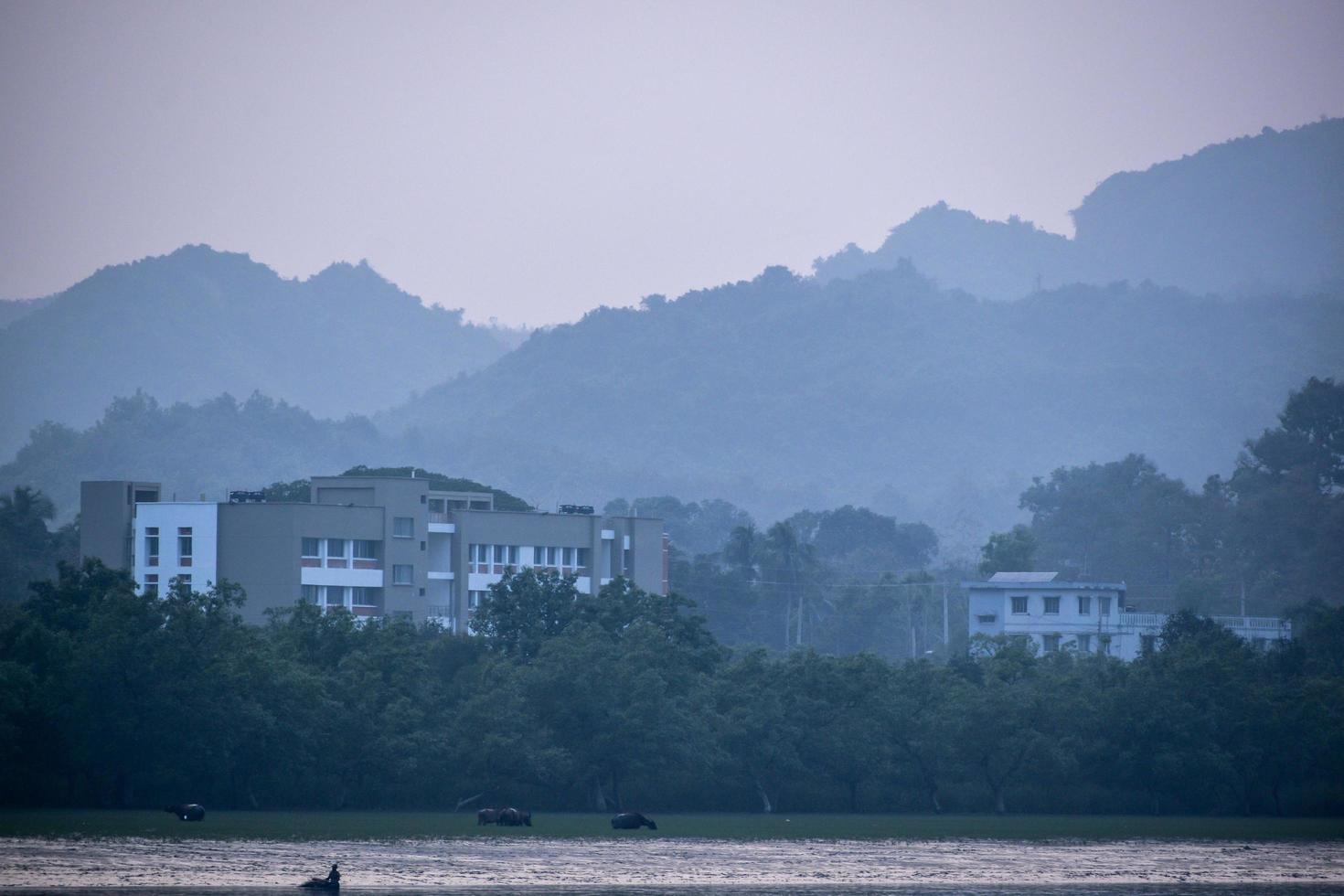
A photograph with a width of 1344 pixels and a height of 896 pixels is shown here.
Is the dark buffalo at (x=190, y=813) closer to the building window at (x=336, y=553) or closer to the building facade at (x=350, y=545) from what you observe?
the building facade at (x=350, y=545)

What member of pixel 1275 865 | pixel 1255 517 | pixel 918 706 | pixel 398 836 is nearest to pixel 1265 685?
pixel 918 706

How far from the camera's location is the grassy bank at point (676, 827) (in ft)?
175

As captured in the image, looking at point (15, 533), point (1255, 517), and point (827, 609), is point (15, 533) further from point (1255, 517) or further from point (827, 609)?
point (1255, 517)

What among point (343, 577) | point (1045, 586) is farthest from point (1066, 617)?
point (343, 577)

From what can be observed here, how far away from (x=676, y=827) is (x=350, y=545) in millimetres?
43378

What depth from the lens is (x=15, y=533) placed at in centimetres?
13312

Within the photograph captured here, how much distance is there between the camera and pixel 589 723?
70.1m

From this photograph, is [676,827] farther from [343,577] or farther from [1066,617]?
[1066,617]

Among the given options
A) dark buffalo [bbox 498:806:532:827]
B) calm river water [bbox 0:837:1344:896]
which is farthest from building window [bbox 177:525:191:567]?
calm river water [bbox 0:837:1344:896]

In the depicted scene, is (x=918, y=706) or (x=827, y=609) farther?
(x=827, y=609)

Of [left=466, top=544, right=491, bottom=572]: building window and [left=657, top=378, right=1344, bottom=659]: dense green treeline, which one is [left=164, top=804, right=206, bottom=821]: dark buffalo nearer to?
[left=466, top=544, right=491, bottom=572]: building window

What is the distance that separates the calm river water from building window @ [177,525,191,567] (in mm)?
49615

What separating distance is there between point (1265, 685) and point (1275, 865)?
96.7 ft

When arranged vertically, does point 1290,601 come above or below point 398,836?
above
